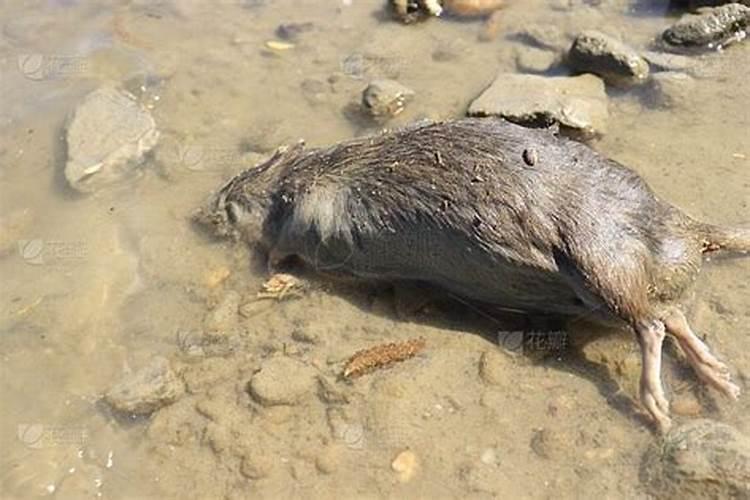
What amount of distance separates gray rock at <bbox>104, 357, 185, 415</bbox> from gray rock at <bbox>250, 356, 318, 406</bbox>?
0.43 m

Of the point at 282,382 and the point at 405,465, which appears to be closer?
the point at 405,465

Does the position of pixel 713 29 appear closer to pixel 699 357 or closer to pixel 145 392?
pixel 699 357

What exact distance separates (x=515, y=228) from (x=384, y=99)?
87.6 inches

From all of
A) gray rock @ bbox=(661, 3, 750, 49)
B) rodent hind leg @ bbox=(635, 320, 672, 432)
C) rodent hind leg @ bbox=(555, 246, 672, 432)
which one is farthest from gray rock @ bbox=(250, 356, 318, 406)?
gray rock @ bbox=(661, 3, 750, 49)

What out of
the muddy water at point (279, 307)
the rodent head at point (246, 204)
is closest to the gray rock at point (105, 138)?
the muddy water at point (279, 307)

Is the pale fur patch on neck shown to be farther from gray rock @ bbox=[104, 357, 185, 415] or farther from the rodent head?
gray rock @ bbox=[104, 357, 185, 415]

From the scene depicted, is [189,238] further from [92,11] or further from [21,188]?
[92,11]

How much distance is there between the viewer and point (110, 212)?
600 cm

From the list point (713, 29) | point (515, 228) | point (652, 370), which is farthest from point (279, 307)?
point (713, 29)

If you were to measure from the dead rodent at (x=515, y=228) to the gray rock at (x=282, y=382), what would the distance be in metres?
0.78

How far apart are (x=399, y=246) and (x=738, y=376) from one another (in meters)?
1.84

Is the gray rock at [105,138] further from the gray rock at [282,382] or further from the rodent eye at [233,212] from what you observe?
the gray rock at [282,382]

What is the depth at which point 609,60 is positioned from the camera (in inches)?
246

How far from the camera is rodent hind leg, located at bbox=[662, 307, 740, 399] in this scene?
4266 millimetres
